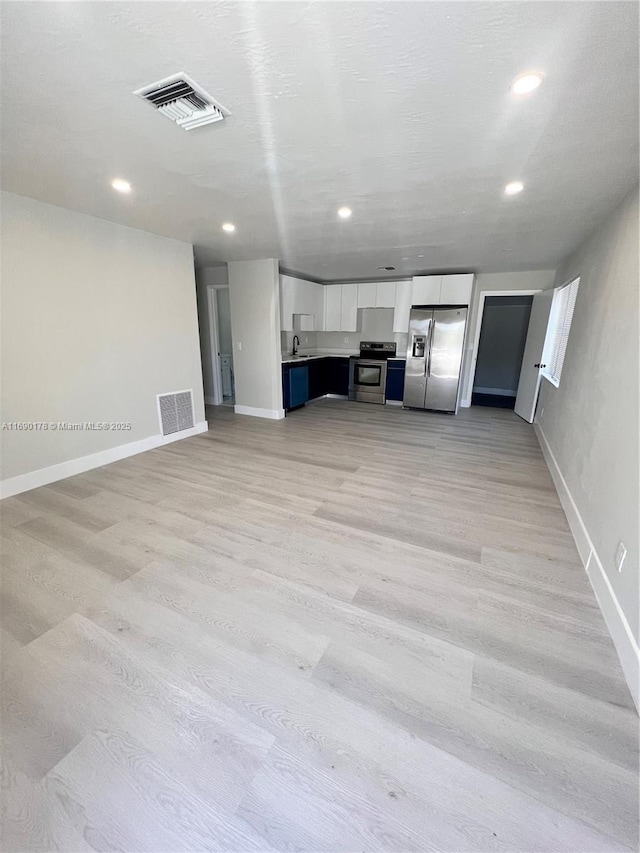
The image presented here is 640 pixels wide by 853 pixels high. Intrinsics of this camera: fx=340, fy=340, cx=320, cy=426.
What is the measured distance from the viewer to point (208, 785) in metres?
1.13

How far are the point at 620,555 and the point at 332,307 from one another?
644 centimetres

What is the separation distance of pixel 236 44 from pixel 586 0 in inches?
47.6

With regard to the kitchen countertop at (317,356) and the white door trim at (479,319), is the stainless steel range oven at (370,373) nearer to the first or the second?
the kitchen countertop at (317,356)

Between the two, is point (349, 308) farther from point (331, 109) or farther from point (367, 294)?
point (331, 109)

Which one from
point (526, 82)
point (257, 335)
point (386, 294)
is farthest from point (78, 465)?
point (386, 294)

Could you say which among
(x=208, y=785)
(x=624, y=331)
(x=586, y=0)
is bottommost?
(x=208, y=785)

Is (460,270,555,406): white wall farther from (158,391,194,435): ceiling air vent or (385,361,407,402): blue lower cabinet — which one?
(158,391,194,435): ceiling air vent

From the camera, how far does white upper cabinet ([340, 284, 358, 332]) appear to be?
696 centimetres

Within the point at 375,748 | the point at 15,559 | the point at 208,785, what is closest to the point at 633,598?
the point at 375,748

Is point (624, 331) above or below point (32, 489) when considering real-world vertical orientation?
above

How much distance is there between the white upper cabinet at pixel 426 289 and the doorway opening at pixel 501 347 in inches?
87.2

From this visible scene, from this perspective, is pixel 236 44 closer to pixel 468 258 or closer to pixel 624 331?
pixel 624 331

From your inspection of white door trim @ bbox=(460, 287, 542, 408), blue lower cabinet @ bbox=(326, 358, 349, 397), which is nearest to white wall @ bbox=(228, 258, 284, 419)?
blue lower cabinet @ bbox=(326, 358, 349, 397)

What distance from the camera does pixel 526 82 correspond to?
145cm
